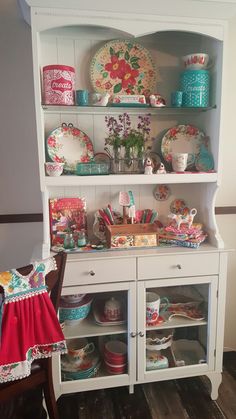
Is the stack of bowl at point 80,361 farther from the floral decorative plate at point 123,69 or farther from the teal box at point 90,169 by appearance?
the floral decorative plate at point 123,69

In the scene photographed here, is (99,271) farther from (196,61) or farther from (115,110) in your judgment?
(196,61)

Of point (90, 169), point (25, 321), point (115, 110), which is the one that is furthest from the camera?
point (115, 110)

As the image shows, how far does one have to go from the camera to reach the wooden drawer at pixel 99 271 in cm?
151

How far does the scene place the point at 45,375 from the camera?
133 centimetres

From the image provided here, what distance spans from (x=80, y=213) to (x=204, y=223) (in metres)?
0.71

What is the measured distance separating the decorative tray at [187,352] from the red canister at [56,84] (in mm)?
1465

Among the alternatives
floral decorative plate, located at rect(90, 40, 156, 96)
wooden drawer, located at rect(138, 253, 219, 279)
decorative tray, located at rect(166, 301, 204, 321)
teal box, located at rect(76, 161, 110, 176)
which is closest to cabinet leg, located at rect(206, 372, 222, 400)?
decorative tray, located at rect(166, 301, 204, 321)

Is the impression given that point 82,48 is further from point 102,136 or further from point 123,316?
point 123,316

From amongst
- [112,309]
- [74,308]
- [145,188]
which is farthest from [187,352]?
[145,188]

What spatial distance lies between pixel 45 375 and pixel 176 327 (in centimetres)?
74

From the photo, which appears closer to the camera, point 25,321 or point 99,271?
point 25,321

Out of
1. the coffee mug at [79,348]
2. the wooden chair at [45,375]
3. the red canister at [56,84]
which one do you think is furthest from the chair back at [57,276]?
the red canister at [56,84]

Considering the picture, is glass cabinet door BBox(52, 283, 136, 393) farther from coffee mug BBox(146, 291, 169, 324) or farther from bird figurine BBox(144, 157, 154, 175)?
bird figurine BBox(144, 157, 154, 175)

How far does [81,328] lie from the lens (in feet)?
5.38
